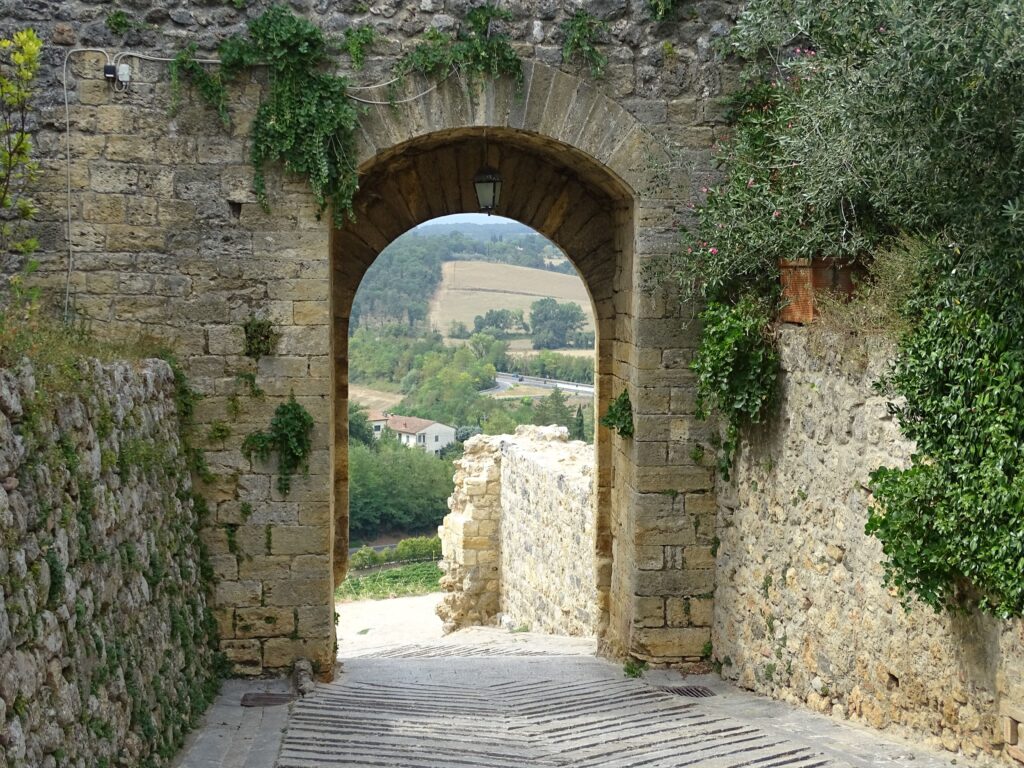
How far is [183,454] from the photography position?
744 centimetres

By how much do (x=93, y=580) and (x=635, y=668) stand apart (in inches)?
177

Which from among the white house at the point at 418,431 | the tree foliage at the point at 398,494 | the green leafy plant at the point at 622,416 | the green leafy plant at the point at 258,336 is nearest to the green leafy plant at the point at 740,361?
the green leafy plant at the point at 622,416

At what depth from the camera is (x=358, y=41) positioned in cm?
743

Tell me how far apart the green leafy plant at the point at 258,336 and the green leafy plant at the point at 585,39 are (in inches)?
106

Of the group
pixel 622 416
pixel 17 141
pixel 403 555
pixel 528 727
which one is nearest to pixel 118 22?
pixel 17 141

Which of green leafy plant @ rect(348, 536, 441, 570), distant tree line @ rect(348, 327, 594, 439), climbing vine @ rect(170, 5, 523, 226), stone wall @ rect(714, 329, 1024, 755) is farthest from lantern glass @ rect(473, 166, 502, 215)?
distant tree line @ rect(348, 327, 594, 439)

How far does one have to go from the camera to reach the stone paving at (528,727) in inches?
224

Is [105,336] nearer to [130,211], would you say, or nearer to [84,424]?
[130,211]

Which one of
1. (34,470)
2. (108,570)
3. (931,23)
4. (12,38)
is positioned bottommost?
(108,570)

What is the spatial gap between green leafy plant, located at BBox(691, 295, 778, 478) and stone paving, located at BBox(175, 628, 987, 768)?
1.86 meters

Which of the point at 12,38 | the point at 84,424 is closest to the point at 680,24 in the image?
the point at 12,38

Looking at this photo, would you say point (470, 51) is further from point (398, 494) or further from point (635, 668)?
point (398, 494)

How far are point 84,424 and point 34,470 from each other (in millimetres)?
762

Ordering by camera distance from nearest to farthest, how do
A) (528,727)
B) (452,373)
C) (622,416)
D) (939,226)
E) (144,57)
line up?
(939,226) → (528,727) → (144,57) → (622,416) → (452,373)
